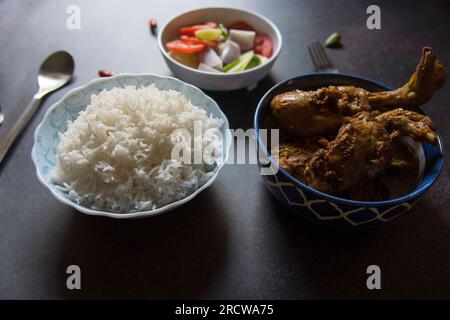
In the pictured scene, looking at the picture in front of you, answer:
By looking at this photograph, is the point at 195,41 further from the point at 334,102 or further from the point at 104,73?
the point at 334,102

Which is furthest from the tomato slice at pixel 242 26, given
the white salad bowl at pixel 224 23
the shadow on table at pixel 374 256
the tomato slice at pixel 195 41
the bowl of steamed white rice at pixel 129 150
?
the shadow on table at pixel 374 256

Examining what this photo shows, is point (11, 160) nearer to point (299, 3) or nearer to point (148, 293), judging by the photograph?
point (148, 293)

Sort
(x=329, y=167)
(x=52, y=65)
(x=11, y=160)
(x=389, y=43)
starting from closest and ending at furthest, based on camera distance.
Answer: (x=329, y=167), (x=11, y=160), (x=52, y=65), (x=389, y=43)

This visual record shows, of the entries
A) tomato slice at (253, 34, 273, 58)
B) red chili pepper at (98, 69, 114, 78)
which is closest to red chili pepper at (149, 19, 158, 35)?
red chili pepper at (98, 69, 114, 78)

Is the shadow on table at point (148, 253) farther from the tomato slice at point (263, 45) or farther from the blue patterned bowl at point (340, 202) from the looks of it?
the tomato slice at point (263, 45)

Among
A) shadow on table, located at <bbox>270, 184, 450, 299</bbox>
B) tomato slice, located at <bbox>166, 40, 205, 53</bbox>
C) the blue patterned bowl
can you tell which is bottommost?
shadow on table, located at <bbox>270, 184, 450, 299</bbox>

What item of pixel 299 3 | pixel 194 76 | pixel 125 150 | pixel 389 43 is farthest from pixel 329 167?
pixel 299 3

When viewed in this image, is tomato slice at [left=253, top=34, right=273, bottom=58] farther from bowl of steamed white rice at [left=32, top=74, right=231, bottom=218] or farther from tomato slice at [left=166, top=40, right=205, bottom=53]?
bowl of steamed white rice at [left=32, top=74, right=231, bottom=218]
